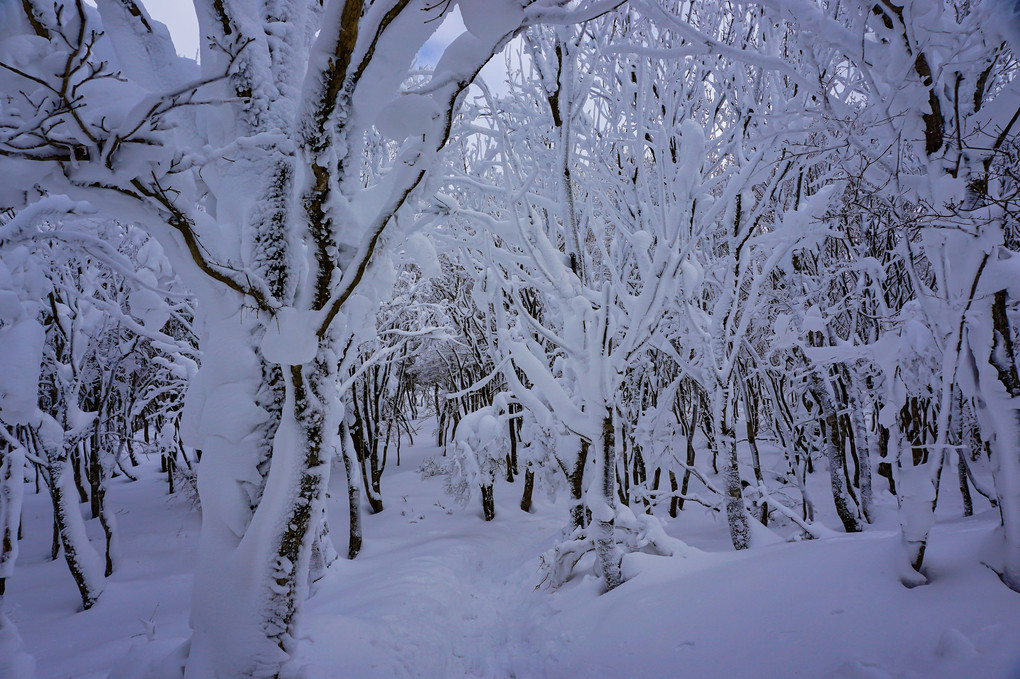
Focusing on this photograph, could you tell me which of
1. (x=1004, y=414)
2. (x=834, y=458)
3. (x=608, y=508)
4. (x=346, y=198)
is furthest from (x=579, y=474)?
(x=834, y=458)

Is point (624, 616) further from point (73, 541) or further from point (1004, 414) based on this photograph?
point (73, 541)

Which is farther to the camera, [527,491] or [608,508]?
[527,491]

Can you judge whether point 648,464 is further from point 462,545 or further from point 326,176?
point 326,176

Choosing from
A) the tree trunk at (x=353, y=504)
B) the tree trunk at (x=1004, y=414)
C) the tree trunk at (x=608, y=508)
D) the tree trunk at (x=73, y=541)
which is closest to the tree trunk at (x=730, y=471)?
the tree trunk at (x=608, y=508)

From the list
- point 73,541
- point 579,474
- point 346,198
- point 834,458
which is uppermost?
point 346,198

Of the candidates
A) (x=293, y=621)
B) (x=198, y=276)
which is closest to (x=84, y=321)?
(x=198, y=276)

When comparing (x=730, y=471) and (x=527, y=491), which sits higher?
(x=730, y=471)

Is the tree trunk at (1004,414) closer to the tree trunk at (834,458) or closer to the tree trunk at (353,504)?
the tree trunk at (834,458)

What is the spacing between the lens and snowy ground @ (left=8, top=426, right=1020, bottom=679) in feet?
8.23

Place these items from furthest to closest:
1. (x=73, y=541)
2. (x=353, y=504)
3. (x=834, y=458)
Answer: (x=353, y=504) → (x=834, y=458) → (x=73, y=541)

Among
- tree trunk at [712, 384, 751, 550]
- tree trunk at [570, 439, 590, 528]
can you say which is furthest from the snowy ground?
tree trunk at [712, 384, 751, 550]

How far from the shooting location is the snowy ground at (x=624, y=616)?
251 centimetres

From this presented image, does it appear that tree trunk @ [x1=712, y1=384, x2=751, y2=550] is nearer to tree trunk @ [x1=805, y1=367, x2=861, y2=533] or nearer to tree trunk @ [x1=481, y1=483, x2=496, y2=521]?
tree trunk @ [x1=805, y1=367, x2=861, y2=533]

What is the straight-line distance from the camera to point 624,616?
4141 millimetres
